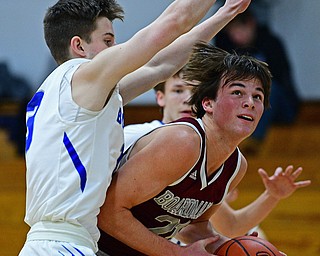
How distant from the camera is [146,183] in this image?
11.7ft

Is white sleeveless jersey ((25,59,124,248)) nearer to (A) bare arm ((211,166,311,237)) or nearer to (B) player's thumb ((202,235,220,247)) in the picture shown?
(B) player's thumb ((202,235,220,247))

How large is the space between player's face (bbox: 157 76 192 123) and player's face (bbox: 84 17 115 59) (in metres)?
1.55

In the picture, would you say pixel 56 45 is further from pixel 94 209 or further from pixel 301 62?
pixel 301 62

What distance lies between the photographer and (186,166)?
11.9 feet

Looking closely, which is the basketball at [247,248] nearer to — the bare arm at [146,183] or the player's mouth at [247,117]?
the bare arm at [146,183]

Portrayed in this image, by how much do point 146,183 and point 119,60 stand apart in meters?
0.64

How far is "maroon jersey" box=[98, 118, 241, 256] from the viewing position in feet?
12.2

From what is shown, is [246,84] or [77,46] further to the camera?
[246,84]

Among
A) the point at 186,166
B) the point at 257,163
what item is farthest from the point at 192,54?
the point at 257,163

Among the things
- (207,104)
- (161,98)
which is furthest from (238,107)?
(161,98)

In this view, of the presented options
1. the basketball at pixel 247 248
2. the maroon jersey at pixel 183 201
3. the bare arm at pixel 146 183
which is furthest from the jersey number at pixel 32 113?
the basketball at pixel 247 248

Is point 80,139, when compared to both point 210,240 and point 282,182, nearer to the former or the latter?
point 210,240

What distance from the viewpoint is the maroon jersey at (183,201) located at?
12.2ft

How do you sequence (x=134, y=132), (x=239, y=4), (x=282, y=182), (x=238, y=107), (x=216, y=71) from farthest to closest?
(x=282, y=182), (x=134, y=132), (x=239, y=4), (x=216, y=71), (x=238, y=107)
